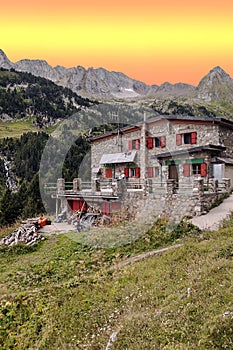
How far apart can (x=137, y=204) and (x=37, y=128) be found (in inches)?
4001

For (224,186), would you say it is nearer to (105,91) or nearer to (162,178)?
(162,178)

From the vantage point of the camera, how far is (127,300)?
9781 millimetres

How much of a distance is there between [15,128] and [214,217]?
105 meters

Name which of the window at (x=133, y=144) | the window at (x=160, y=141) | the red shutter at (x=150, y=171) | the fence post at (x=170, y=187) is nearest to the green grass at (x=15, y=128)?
the window at (x=133, y=144)

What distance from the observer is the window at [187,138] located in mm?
28220

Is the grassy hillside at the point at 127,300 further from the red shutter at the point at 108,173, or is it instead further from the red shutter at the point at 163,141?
the red shutter at the point at 108,173

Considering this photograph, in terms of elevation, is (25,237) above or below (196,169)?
below

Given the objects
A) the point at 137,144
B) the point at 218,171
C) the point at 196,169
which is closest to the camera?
the point at 218,171

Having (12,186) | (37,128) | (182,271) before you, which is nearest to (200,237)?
(182,271)

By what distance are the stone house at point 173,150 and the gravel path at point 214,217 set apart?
3479 mm

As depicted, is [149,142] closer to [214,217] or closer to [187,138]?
[187,138]

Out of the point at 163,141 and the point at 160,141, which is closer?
the point at 163,141

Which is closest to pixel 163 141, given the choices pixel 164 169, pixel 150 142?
pixel 150 142

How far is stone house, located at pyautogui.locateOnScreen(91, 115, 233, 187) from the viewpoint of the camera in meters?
26.0
